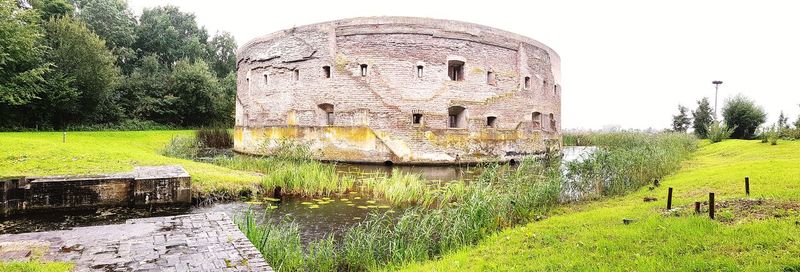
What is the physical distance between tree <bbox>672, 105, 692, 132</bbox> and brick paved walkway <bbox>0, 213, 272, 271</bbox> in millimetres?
33611

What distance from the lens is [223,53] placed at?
4034 centimetres

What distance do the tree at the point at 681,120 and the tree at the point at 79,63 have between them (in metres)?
33.9

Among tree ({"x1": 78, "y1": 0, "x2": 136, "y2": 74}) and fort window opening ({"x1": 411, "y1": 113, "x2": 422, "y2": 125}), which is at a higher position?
tree ({"x1": 78, "y1": 0, "x2": 136, "y2": 74})

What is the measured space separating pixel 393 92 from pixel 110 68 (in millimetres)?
16761

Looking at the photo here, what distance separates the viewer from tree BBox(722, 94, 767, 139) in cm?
2338

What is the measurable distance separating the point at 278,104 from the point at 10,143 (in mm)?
8932

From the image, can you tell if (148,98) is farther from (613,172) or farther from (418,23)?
(613,172)

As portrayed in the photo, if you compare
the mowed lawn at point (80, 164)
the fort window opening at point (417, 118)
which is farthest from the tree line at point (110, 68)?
the fort window opening at point (417, 118)

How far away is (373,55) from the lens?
17594 mm

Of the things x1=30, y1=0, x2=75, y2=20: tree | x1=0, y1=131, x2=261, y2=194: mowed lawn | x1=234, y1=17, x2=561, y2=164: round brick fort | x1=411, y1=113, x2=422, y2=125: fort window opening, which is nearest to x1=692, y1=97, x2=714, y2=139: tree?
x1=234, y1=17, x2=561, y2=164: round brick fort

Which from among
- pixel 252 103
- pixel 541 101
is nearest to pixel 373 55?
pixel 252 103

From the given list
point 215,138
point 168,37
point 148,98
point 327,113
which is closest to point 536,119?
point 327,113

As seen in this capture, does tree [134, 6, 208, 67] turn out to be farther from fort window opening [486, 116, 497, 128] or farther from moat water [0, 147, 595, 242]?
moat water [0, 147, 595, 242]

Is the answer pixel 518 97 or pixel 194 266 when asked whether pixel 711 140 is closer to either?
pixel 518 97
